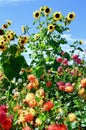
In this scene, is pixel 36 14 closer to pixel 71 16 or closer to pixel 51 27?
pixel 71 16

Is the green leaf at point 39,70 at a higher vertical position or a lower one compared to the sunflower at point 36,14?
lower

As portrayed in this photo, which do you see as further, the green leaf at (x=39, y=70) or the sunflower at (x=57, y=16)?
the sunflower at (x=57, y=16)

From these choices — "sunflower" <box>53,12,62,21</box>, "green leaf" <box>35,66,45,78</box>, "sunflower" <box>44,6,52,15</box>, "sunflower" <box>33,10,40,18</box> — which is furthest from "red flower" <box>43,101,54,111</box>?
"sunflower" <box>33,10,40,18</box>

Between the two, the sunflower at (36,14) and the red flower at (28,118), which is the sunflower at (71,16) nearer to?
the sunflower at (36,14)

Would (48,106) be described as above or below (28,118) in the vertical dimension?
above

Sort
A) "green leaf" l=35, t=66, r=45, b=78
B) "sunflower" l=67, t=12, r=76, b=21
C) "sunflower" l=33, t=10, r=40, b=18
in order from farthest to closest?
"sunflower" l=33, t=10, r=40, b=18, "sunflower" l=67, t=12, r=76, b=21, "green leaf" l=35, t=66, r=45, b=78

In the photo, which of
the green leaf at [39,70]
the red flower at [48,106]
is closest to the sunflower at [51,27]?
the green leaf at [39,70]

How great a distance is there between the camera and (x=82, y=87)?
507 centimetres

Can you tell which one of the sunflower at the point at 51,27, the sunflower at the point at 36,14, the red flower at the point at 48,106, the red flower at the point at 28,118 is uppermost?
the sunflower at the point at 36,14

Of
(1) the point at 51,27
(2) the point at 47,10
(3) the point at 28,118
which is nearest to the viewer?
(3) the point at 28,118

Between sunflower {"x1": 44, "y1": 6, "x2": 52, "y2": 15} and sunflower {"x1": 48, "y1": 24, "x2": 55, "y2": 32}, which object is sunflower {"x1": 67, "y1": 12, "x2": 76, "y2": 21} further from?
sunflower {"x1": 48, "y1": 24, "x2": 55, "y2": 32}

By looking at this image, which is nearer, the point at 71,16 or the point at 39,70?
the point at 39,70

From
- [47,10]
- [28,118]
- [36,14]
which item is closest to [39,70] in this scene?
[28,118]

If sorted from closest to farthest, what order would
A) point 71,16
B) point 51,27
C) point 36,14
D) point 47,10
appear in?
point 51,27
point 47,10
point 71,16
point 36,14
